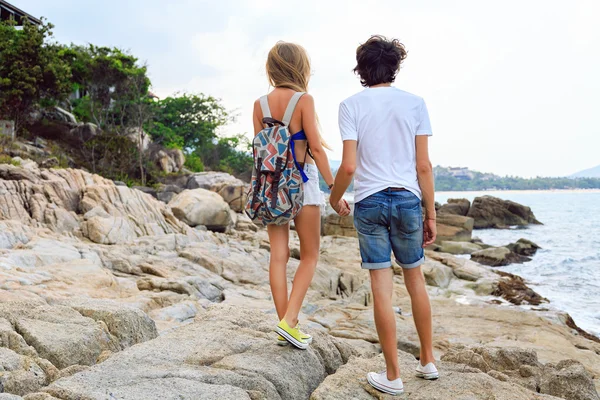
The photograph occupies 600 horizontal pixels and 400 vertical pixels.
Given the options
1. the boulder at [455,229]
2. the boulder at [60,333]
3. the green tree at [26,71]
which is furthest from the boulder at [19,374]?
the green tree at [26,71]

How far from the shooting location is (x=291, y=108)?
374 cm

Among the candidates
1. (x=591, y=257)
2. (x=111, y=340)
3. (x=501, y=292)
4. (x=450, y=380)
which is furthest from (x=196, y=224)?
(x=591, y=257)

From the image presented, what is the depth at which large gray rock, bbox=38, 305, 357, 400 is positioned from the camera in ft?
9.29

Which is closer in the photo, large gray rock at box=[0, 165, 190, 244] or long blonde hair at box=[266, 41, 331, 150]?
long blonde hair at box=[266, 41, 331, 150]

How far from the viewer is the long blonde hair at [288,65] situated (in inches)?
151

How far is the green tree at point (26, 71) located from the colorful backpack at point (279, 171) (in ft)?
92.8

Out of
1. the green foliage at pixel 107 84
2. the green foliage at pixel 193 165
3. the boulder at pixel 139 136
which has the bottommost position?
the green foliage at pixel 193 165

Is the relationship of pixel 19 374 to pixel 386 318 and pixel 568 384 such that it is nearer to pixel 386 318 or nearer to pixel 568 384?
pixel 386 318

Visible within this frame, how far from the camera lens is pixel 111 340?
418 cm

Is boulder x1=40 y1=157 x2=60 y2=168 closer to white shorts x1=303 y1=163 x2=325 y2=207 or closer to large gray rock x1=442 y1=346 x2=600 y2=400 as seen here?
white shorts x1=303 y1=163 x2=325 y2=207

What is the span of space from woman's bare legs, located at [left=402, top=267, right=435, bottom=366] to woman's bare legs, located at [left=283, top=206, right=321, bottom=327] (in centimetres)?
70

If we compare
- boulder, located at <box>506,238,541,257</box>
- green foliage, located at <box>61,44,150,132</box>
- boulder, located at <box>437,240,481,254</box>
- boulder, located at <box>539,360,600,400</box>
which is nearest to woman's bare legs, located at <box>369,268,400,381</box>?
boulder, located at <box>539,360,600,400</box>

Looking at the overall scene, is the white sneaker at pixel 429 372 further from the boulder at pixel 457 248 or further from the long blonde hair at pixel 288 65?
the boulder at pixel 457 248

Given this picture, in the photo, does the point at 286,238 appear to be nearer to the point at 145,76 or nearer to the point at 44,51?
the point at 44,51
